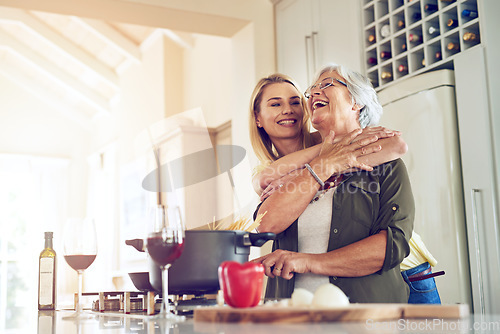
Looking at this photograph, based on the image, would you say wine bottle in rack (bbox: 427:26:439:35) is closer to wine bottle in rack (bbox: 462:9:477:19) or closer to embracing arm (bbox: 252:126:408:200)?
wine bottle in rack (bbox: 462:9:477:19)

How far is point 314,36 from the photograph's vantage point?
362 cm

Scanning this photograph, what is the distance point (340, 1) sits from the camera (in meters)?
3.40

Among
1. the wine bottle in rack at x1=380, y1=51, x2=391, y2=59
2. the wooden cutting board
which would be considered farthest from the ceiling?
the wooden cutting board

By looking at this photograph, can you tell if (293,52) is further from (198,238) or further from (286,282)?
(198,238)

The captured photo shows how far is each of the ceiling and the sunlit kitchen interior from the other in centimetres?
2

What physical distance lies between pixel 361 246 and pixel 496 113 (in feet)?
4.06

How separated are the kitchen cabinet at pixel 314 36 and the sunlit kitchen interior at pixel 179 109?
A: 11mm

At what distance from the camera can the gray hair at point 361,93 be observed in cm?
172

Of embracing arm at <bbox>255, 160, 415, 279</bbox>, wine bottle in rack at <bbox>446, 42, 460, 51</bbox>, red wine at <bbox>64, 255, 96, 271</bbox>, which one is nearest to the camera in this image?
red wine at <bbox>64, 255, 96, 271</bbox>

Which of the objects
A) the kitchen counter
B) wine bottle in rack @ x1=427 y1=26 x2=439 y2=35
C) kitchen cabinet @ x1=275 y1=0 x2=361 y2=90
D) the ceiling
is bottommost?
the kitchen counter

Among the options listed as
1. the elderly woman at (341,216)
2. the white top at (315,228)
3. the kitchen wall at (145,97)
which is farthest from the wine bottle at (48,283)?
the kitchen wall at (145,97)

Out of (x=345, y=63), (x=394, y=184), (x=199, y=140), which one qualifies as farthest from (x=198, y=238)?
(x=199, y=140)

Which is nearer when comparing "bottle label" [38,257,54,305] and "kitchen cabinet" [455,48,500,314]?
"bottle label" [38,257,54,305]

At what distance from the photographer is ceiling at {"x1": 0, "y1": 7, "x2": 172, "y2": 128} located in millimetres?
6152
